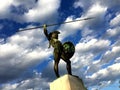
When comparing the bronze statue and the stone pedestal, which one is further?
the bronze statue

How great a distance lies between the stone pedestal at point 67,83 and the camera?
15.0 meters

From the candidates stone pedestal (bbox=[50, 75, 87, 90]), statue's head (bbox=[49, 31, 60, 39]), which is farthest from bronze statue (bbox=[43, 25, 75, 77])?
stone pedestal (bbox=[50, 75, 87, 90])

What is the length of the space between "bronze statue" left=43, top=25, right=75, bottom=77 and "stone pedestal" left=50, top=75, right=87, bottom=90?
480mm

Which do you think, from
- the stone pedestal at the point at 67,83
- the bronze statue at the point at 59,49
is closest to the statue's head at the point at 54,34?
the bronze statue at the point at 59,49

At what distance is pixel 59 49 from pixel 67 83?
1.89m

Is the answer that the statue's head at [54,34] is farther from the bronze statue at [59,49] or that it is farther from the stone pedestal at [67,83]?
the stone pedestal at [67,83]

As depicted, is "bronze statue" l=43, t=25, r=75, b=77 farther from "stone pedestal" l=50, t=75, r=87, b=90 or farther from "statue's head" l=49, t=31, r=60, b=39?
"stone pedestal" l=50, t=75, r=87, b=90

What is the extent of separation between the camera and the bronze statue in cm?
1580

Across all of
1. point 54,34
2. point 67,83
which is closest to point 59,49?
point 54,34

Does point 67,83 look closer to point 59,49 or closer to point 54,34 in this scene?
point 59,49

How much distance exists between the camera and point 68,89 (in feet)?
49.2

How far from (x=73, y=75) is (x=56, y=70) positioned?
35.6 inches

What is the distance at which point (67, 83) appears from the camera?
1504 centimetres

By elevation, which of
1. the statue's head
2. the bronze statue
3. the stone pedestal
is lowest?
the stone pedestal
